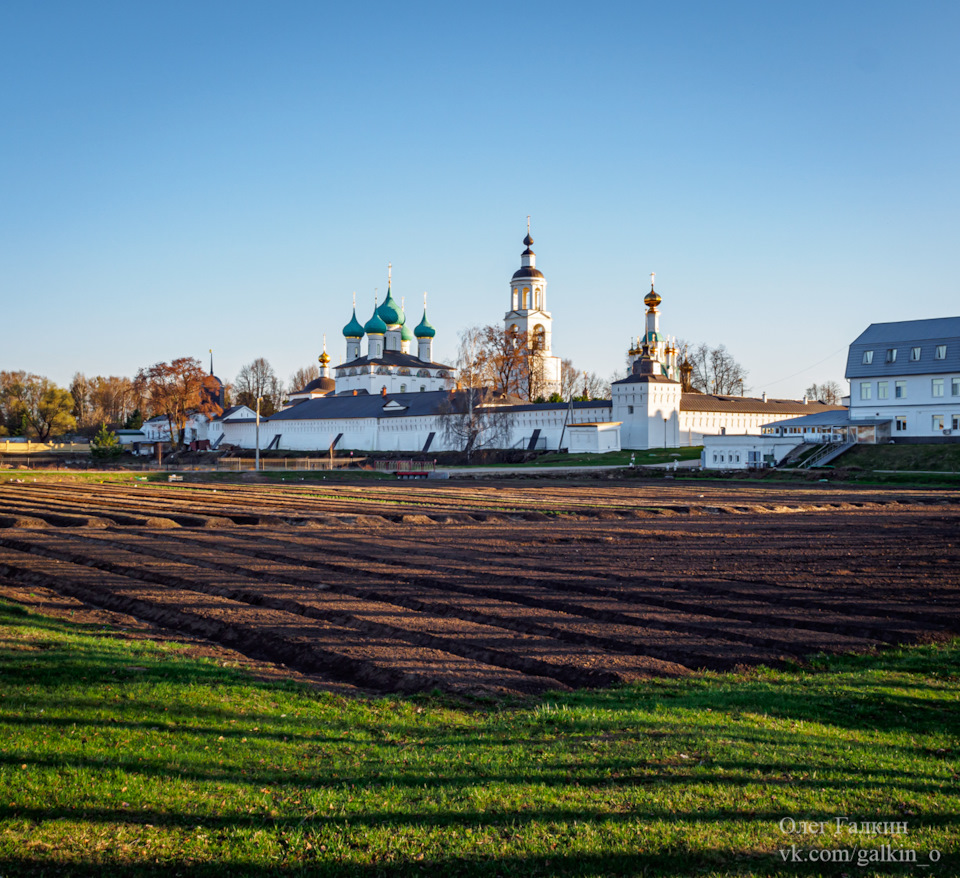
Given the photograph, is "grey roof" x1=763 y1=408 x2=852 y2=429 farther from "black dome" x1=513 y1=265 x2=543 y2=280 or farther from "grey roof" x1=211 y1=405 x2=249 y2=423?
"grey roof" x1=211 y1=405 x2=249 y2=423

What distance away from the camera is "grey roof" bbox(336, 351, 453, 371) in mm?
108688

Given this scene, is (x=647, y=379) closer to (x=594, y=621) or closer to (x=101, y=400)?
(x=594, y=621)

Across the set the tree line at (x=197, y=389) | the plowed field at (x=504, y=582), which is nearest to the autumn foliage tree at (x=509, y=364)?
the tree line at (x=197, y=389)

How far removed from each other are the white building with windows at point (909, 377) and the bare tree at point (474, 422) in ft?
99.9

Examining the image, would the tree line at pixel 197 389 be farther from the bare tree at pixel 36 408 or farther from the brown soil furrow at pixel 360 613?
the brown soil furrow at pixel 360 613

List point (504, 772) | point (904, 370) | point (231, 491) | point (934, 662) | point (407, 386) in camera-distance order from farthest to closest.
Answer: point (407, 386)
point (904, 370)
point (231, 491)
point (934, 662)
point (504, 772)

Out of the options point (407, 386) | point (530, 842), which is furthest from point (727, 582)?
point (407, 386)

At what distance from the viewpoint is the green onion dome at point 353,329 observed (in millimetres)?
119562

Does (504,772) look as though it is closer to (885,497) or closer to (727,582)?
(727,582)

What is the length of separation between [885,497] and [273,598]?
94.3ft

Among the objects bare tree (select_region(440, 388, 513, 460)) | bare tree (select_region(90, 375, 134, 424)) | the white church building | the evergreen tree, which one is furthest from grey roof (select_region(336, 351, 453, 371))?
bare tree (select_region(90, 375, 134, 424))

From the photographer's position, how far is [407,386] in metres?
110

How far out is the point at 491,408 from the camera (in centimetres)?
7781

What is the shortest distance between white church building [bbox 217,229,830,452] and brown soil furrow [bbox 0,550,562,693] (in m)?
57.7
